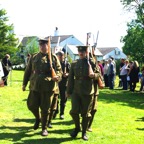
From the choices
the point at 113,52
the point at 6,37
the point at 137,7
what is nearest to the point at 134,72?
the point at 137,7

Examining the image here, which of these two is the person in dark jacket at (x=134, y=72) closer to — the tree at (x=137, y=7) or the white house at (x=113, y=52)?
the tree at (x=137, y=7)

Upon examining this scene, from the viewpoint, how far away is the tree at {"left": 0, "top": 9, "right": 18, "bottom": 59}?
62.0 metres

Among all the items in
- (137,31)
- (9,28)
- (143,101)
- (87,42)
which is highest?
(9,28)

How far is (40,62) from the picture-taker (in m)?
7.96

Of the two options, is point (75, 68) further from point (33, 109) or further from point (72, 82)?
point (33, 109)

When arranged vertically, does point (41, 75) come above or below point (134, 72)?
above

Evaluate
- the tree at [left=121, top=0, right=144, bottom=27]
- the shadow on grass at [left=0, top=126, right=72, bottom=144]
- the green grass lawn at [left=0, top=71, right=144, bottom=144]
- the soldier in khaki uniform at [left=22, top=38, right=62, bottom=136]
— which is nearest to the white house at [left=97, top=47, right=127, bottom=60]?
the tree at [left=121, top=0, right=144, bottom=27]

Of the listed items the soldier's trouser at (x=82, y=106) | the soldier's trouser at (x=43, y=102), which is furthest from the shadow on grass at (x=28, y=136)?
the soldier's trouser at (x=82, y=106)

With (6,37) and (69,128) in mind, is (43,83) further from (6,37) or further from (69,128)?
(6,37)

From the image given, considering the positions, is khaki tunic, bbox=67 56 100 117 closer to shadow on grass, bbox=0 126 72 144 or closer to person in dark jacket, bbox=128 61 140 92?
shadow on grass, bbox=0 126 72 144

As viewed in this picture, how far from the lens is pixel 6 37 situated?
2525 inches

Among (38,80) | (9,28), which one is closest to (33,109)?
(38,80)

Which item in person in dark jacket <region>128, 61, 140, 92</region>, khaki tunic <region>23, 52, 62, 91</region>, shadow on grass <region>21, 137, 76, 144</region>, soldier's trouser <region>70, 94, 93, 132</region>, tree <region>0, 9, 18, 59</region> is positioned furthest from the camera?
tree <region>0, 9, 18, 59</region>

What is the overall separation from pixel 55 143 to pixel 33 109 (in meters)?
1.21
